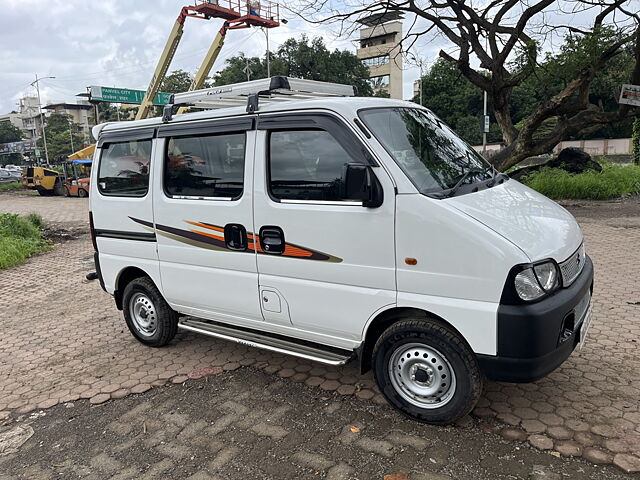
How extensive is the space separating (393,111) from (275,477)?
2.73m

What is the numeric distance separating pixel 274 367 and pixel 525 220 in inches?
99.7

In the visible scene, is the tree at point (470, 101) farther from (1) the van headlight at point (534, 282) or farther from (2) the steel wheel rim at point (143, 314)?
(1) the van headlight at point (534, 282)

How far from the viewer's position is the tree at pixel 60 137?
2687 inches

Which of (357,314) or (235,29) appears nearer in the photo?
(357,314)

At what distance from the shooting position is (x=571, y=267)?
334 centimetres

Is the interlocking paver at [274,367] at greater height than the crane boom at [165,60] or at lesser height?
lesser

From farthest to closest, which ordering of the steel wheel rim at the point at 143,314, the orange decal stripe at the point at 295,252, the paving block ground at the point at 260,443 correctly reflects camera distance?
the steel wheel rim at the point at 143,314
the orange decal stripe at the point at 295,252
the paving block ground at the point at 260,443

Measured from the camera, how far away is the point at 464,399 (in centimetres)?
321

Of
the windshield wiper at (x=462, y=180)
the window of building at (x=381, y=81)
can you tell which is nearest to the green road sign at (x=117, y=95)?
the window of building at (x=381, y=81)

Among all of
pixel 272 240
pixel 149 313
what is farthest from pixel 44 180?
pixel 272 240

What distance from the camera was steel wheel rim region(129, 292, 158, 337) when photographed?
16.5 feet

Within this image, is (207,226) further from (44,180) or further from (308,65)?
(308,65)

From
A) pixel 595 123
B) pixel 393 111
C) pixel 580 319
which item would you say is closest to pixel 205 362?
pixel 393 111

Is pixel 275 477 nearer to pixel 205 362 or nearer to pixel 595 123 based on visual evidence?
pixel 205 362
